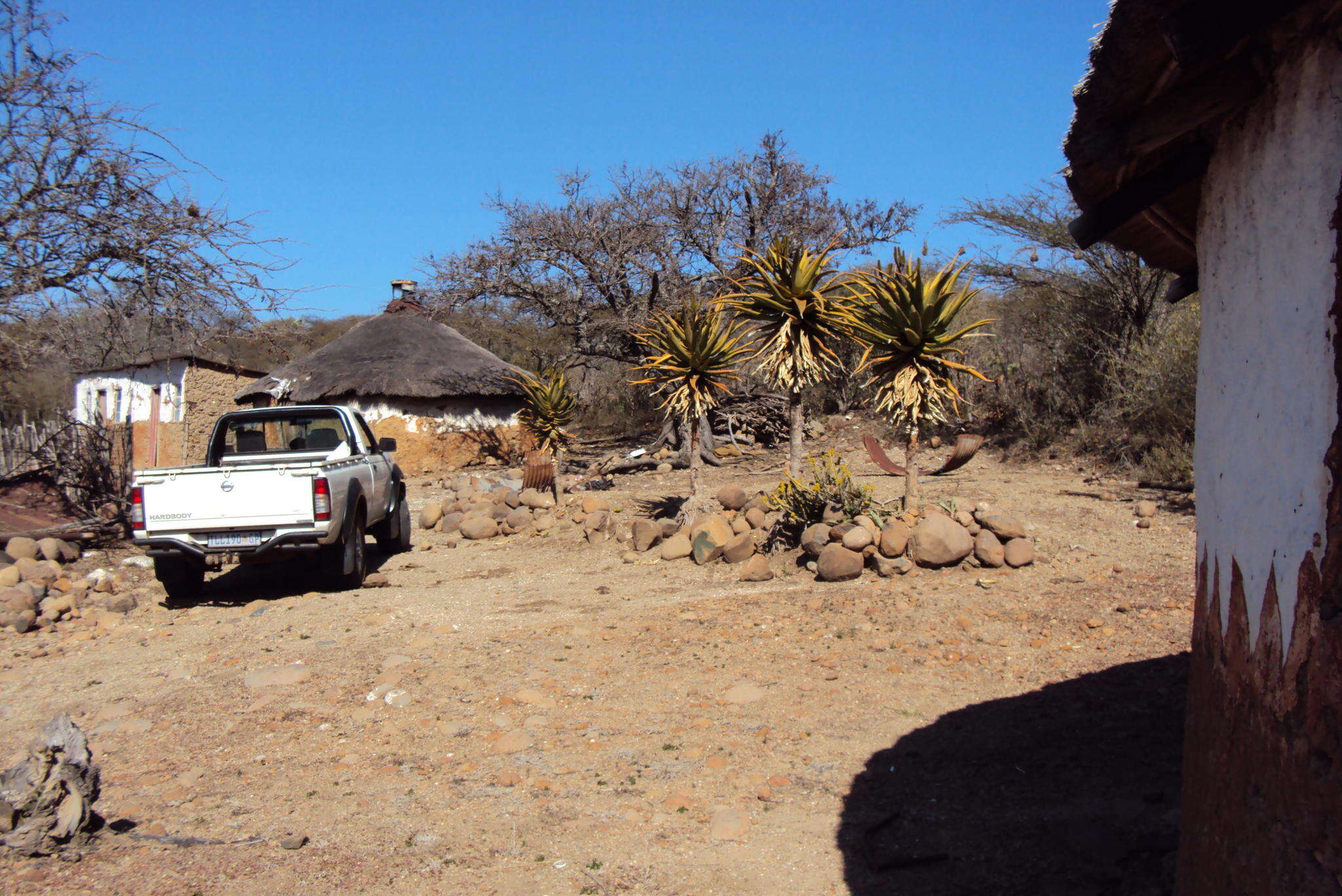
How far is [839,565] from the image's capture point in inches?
345

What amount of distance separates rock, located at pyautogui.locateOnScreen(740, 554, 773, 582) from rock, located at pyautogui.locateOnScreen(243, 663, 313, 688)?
13.9 feet

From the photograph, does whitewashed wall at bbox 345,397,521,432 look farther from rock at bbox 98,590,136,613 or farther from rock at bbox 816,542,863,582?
rock at bbox 816,542,863,582

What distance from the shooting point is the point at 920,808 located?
454 cm

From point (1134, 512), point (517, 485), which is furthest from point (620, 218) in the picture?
point (1134, 512)

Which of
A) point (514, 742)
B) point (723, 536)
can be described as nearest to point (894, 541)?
point (723, 536)

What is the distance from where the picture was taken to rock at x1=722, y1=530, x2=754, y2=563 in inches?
Answer: 390

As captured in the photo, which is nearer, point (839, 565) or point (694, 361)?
point (839, 565)

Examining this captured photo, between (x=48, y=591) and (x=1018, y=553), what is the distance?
9.36 metres

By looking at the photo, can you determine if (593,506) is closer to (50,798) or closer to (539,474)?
(539,474)

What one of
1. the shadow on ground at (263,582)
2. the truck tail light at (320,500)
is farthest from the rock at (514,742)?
the shadow on ground at (263,582)

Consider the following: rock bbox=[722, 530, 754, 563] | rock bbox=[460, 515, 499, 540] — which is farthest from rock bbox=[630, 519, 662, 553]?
rock bbox=[460, 515, 499, 540]

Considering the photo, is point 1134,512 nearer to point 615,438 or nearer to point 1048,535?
point 1048,535

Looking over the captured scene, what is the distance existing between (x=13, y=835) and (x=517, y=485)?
517 inches

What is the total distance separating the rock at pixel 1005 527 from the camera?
29.3 feet
